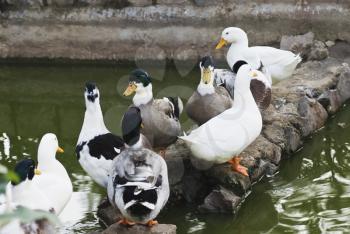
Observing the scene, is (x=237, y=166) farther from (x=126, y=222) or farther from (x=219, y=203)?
(x=126, y=222)

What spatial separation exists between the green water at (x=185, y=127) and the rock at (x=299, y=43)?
111 centimetres

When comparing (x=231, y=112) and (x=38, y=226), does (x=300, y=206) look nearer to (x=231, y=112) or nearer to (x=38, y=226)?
(x=231, y=112)

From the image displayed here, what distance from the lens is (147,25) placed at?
317 inches

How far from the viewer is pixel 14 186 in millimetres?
3883

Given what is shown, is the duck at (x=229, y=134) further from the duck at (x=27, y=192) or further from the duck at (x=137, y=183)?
the duck at (x=27, y=192)

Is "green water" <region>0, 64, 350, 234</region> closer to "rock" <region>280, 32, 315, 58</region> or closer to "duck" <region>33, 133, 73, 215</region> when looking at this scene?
"duck" <region>33, 133, 73, 215</region>

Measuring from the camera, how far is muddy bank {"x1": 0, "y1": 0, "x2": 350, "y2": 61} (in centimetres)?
781

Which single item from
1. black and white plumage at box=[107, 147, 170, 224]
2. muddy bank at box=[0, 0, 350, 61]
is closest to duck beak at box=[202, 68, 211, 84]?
black and white plumage at box=[107, 147, 170, 224]

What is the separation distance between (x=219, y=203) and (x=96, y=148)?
92cm

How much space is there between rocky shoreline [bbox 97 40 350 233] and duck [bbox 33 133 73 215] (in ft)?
1.18

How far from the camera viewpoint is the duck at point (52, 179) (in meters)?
4.02

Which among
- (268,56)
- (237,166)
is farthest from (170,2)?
(237,166)

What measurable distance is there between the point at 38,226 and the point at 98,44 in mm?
4832

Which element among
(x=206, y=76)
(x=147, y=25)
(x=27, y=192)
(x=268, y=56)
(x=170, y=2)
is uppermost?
(x=170, y=2)
